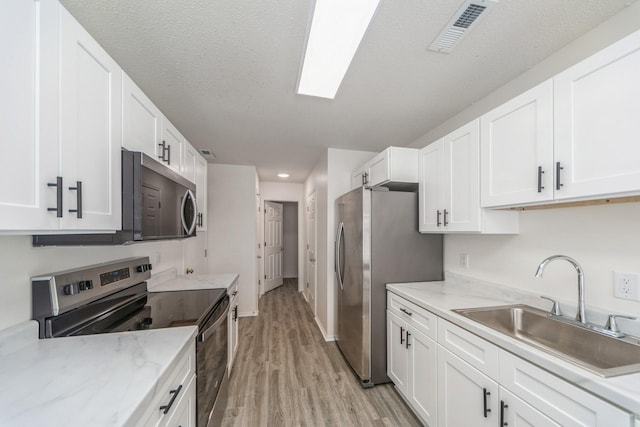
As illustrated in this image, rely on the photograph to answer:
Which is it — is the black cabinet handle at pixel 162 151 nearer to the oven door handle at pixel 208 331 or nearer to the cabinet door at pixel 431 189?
the oven door handle at pixel 208 331

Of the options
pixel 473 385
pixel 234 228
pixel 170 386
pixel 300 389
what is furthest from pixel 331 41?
pixel 234 228

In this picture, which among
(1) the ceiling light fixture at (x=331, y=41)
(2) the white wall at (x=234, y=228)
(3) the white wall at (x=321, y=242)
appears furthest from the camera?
(2) the white wall at (x=234, y=228)

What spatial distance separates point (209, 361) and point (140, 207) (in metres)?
1.02

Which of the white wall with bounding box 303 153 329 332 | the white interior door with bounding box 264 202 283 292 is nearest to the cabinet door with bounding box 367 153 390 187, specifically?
the white wall with bounding box 303 153 329 332

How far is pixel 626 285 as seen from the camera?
3.86 ft

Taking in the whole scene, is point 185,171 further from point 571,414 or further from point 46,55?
point 571,414

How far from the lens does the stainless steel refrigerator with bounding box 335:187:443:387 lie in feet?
7.25

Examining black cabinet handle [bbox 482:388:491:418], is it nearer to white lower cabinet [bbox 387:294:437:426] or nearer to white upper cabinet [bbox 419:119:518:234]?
white lower cabinet [bbox 387:294:437:426]

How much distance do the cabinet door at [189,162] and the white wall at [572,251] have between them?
2516mm

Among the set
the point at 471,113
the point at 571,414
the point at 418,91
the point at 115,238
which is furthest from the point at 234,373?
the point at 471,113

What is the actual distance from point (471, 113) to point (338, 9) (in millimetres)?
1597

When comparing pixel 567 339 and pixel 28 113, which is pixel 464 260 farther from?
pixel 28 113

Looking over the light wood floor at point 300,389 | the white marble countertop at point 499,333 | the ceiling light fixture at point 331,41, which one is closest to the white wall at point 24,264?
the light wood floor at point 300,389

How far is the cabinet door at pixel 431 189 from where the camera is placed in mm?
2018
